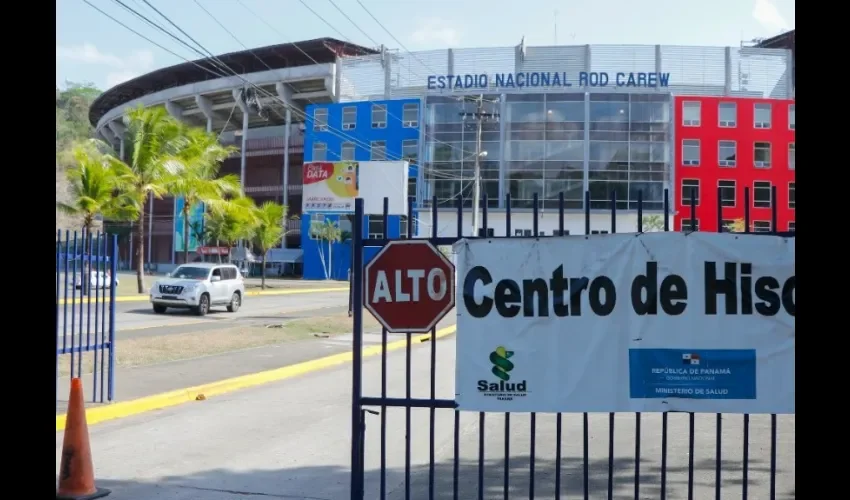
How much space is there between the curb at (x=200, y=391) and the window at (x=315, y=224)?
161 feet

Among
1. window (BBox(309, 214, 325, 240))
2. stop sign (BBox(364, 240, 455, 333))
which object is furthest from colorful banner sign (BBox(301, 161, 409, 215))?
stop sign (BBox(364, 240, 455, 333))

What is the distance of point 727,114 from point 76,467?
193 ft

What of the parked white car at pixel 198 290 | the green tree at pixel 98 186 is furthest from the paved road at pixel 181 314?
the green tree at pixel 98 186

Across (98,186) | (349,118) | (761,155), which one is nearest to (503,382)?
(98,186)

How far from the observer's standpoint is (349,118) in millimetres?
65750

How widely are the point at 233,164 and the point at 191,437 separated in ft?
231

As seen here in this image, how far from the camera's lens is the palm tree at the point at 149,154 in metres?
34.1

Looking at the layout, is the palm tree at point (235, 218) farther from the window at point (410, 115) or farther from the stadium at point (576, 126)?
the window at point (410, 115)

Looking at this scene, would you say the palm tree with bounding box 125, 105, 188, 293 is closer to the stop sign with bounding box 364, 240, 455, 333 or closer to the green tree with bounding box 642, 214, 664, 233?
the green tree with bounding box 642, 214, 664, 233

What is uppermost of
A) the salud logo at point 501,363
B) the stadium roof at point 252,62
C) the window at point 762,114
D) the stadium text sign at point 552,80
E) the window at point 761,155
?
the stadium roof at point 252,62

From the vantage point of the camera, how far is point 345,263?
71.2 meters

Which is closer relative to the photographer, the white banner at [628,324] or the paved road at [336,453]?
the white banner at [628,324]

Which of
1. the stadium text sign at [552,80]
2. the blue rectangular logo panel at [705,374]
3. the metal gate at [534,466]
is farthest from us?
the stadium text sign at [552,80]

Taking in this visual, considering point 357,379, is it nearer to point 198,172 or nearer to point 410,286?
point 410,286
